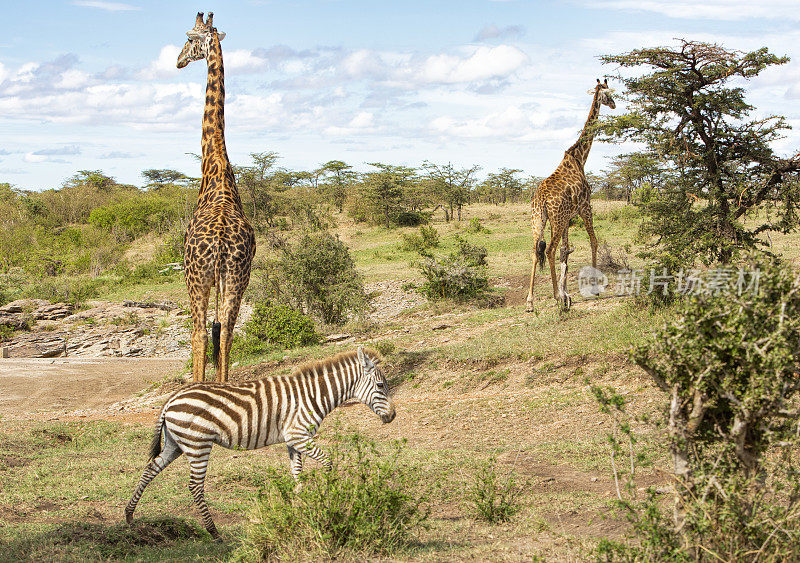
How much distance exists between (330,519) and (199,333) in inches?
208

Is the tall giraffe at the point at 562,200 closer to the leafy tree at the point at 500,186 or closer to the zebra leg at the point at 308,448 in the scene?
the zebra leg at the point at 308,448

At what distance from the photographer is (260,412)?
6410 millimetres

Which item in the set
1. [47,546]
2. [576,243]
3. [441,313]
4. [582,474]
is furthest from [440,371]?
[576,243]

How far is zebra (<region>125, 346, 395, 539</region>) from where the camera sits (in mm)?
6117

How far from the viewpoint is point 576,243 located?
27125 mm

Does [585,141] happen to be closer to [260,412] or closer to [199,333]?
[199,333]

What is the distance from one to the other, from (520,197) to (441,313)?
40079 mm

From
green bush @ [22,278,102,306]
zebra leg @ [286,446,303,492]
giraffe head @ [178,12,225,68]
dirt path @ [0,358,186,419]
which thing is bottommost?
dirt path @ [0,358,186,419]

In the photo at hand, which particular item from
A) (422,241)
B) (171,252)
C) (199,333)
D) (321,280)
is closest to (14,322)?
(171,252)

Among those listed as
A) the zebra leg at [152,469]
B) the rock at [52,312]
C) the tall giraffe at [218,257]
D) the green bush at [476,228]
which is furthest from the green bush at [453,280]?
the green bush at [476,228]

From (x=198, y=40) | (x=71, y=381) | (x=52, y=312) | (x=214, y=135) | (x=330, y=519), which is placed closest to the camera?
(x=330, y=519)

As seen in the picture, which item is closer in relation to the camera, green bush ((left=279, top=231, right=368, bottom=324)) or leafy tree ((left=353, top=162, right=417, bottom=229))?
green bush ((left=279, top=231, right=368, bottom=324))

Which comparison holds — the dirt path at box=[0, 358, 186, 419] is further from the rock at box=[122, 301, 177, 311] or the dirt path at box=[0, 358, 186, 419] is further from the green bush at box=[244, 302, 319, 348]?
the rock at box=[122, 301, 177, 311]

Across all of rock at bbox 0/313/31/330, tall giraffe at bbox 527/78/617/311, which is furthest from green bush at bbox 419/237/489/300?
rock at bbox 0/313/31/330
